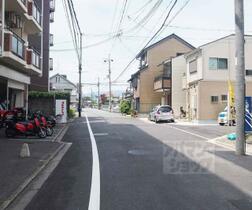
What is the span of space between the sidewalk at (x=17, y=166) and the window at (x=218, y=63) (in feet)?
63.5

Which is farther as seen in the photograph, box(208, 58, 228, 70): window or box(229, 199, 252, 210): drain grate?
box(208, 58, 228, 70): window

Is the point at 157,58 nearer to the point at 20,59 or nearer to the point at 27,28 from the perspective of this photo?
the point at 27,28

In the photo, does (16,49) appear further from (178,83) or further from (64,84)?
(64,84)

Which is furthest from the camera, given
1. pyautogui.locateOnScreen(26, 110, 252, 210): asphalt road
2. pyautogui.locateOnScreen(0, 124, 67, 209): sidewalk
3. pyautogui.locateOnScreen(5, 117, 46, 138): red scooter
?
pyautogui.locateOnScreen(5, 117, 46, 138): red scooter

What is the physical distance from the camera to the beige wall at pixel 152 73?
44812mm

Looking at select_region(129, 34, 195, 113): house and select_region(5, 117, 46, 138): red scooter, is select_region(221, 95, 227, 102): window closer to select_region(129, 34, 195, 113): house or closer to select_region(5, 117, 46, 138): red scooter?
select_region(129, 34, 195, 113): house

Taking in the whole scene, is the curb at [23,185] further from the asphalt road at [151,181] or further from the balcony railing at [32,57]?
the balcony railing at [32,57]

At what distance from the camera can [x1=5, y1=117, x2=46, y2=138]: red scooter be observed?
15477 mm

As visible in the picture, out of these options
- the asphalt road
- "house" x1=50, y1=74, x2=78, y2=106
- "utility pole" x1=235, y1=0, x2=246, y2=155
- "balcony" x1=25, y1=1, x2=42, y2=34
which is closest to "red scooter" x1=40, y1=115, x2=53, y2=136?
the asphalt road

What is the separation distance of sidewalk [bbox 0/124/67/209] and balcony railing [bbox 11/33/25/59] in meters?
6.43

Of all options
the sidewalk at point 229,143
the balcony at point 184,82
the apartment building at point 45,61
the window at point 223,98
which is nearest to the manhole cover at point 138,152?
the sidewalk at point 229,143

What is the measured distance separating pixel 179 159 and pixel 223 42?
21.4 m

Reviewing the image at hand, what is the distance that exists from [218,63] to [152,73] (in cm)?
1667

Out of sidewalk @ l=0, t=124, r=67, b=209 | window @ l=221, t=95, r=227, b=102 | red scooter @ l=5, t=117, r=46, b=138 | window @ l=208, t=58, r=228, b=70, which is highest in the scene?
window @ l=208, t=58, r=228, b=70
